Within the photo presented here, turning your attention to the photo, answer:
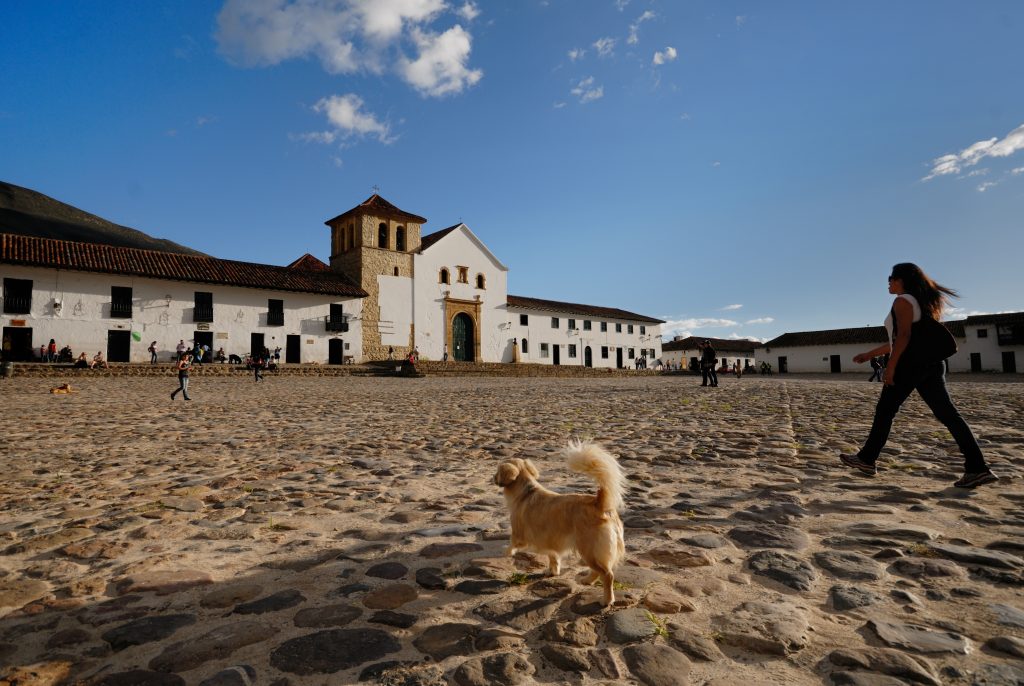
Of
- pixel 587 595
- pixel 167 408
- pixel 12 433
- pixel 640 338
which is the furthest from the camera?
pixel 640 338

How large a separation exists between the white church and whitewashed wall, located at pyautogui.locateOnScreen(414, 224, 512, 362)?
3.6 inches

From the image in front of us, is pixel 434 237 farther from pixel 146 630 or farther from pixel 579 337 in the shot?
pixel 146 630

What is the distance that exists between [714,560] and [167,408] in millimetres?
11455

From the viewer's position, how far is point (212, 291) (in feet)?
98.2

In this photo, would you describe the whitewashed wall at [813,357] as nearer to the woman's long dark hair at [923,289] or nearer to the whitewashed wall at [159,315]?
the whitewashed wall at [159,315]

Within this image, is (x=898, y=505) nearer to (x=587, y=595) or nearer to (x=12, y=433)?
(x=587, y=595)

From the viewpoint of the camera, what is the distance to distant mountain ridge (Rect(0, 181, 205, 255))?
95562 mm

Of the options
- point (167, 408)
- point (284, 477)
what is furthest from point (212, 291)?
point (284, 477)

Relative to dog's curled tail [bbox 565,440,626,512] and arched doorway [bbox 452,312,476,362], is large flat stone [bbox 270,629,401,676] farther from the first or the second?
arched doorway [bbox 452,312,476,362]

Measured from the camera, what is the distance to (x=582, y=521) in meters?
2.11

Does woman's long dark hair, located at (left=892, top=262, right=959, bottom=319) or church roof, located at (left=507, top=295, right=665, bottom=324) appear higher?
church roof, located at (left=507, top=295, right=665, bottom=324)

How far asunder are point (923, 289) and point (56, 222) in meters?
140

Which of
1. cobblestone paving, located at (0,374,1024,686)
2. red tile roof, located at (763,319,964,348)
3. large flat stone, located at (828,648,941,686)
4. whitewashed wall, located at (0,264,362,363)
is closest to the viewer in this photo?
large flat stone, located at (828,648,941,686)

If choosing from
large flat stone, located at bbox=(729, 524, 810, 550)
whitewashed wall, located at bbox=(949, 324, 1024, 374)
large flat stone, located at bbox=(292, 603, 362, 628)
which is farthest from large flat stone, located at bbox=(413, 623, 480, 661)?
whitewashed wall, located at bbox=(949, 324, 1024, 374)
